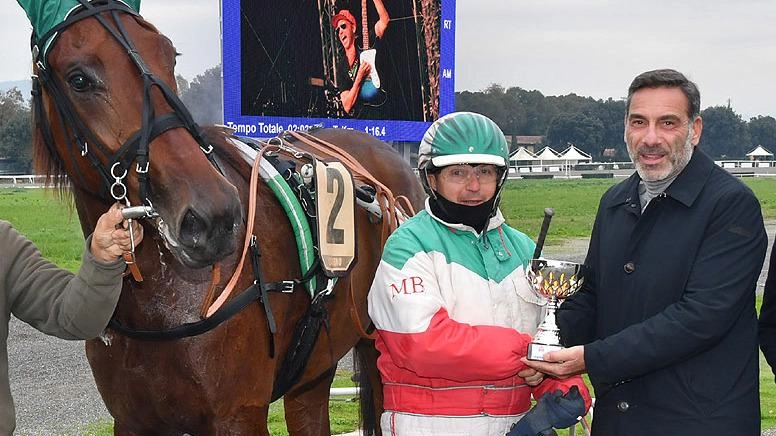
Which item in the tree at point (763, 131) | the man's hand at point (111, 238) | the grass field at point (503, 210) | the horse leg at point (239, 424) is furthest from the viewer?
the tree at point (763, 131)

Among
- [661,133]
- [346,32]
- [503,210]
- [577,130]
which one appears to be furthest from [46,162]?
[577,130]

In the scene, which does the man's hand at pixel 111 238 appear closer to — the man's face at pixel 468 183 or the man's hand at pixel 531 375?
the man's face at pixel 468 183

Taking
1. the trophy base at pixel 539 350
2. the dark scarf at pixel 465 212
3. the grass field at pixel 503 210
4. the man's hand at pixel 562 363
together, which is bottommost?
the grass field at pixel 503 210

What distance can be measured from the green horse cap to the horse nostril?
67cm

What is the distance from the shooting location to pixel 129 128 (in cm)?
207

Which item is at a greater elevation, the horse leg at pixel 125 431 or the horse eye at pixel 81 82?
the horse eye at pixel 81 82

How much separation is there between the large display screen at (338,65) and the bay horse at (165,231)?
4086mm

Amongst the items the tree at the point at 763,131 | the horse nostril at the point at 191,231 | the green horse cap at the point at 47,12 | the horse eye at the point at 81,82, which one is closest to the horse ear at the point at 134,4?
the green horse cap at the point at 47,12

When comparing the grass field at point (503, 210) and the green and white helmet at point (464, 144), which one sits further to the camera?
the grass field at point (503, 210)

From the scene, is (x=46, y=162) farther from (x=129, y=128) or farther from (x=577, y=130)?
(x=577, y=130)

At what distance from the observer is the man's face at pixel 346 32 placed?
7.38m

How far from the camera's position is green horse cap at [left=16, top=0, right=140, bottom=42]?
213 cm

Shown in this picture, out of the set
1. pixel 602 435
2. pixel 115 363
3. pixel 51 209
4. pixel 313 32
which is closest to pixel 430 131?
pixel 602 435

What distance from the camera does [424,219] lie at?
2.28 metres
